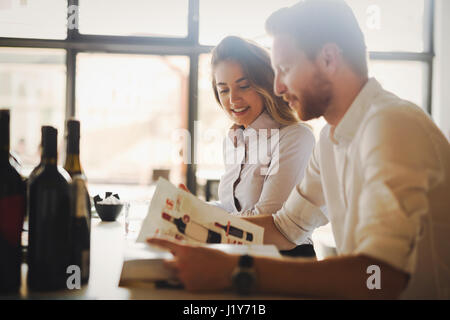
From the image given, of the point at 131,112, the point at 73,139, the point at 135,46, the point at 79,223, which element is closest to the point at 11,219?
the point at 79,223

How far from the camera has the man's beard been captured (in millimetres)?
1032

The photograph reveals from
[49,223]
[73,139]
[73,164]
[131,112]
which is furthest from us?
[131,112]

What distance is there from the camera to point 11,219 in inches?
27.2

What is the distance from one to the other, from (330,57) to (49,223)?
77cm

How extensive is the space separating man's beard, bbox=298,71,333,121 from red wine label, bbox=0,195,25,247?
29.1 inches

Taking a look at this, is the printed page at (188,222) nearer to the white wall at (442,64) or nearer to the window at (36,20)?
the window at (36,20)

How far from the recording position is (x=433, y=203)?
842 mm

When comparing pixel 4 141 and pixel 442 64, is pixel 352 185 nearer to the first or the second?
pixel 4 141

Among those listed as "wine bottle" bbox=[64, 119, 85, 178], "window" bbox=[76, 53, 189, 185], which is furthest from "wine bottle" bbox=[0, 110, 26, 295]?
"window" bbox=[76, 53, 189, 185]

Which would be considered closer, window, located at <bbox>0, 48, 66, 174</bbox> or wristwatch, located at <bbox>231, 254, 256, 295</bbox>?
wristwatch, located at <bbox>231, 254, 256, 295</bbox>

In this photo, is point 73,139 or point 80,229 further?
point 73,139

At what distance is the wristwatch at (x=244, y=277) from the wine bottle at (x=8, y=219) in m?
0.39

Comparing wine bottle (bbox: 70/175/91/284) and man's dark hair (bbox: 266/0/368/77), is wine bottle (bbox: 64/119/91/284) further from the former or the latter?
man's dark hair (bbox: 266/0/368/77)

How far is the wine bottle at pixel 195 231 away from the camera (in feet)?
3.16
